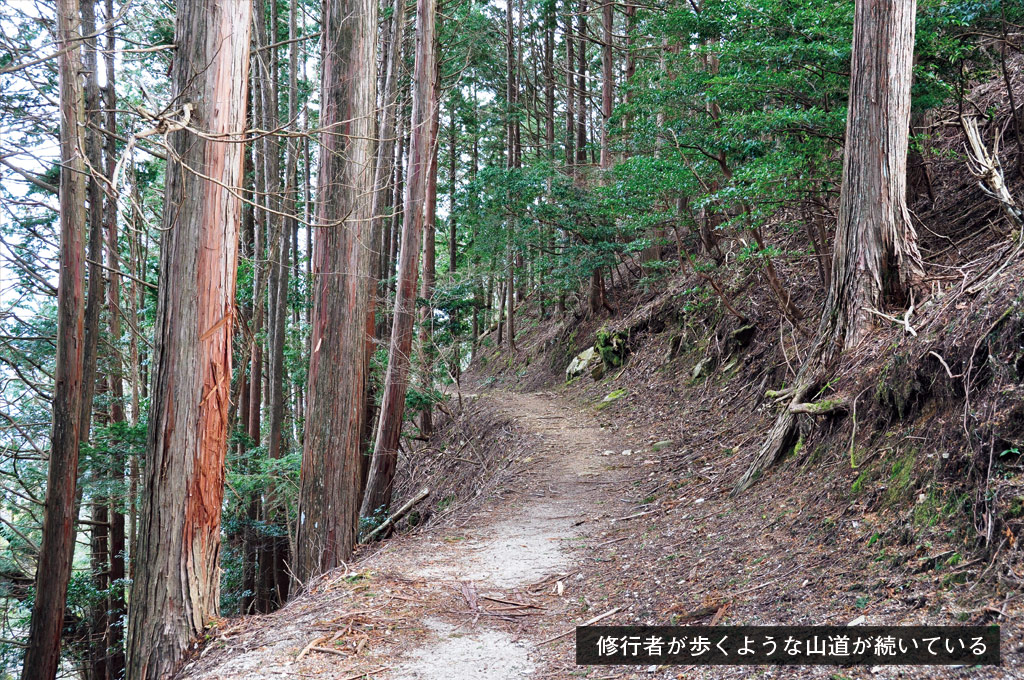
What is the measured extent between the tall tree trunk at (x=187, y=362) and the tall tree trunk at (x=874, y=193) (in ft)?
16.1

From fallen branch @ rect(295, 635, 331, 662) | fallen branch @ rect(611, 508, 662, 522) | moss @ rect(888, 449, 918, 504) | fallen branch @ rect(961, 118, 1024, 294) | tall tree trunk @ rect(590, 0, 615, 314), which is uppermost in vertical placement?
tall tree trunk @ rect(590, 0, 615, 314)

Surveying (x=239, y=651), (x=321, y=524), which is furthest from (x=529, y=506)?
(x=239, y=651)

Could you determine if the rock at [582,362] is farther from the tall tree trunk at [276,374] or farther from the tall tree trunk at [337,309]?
the tall tree trunk at [337,309]

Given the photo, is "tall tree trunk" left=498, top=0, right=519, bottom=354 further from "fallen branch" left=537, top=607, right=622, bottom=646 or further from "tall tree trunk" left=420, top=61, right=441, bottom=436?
"fallen branch" left=537, top=607, right=622, bottom=646

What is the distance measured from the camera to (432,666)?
371 centimetres

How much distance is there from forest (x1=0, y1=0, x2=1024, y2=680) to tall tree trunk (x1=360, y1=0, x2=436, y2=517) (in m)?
0.07

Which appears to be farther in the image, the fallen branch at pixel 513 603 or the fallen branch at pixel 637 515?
the fallen branch at pixel 637 515

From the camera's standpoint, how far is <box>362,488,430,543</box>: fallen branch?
9.75 m

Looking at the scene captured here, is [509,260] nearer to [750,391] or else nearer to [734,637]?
[750,391]

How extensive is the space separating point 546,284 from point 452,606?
12425mm

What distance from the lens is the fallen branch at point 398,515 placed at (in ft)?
Result: 32.0

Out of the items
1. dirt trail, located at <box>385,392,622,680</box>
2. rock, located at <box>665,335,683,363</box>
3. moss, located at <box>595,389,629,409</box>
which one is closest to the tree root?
dirt trail, located at <box>385,392,622,680</box>

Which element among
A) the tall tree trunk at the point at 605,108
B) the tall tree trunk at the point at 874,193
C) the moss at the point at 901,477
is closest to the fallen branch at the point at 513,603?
the moss at the point at 901,477
